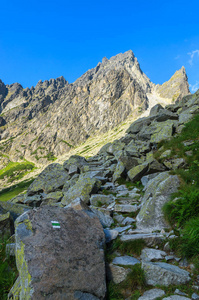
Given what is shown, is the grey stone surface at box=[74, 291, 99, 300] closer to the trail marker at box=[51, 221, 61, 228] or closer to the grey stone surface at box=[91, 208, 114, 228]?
→ the trail marker at box=[51, 221, 61, 228]

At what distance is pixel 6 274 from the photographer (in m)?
5.69

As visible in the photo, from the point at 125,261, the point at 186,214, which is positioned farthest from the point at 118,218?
the point at 186,214

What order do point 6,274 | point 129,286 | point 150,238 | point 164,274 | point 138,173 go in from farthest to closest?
point 138,173 < point 150,238 < point 6,274 < point 129,286 < point 164,274

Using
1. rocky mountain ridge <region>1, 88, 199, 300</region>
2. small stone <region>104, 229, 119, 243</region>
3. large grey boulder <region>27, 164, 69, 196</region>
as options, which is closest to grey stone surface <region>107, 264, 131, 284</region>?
rocky mountain ridge <region>1, 88, 199, 300</region>

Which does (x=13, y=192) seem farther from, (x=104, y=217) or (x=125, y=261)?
(x=125, y=261)

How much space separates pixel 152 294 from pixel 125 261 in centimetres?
126

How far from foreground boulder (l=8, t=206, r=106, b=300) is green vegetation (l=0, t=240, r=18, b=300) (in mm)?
500

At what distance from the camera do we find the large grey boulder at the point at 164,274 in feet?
15.0

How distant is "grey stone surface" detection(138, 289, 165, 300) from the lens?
427 centimetres

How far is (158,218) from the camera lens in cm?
751

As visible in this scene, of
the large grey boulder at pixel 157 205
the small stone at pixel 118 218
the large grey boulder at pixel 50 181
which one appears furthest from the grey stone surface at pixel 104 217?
the large grey boulder at pixel 50 181

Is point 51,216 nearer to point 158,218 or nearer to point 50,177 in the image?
point 158,218

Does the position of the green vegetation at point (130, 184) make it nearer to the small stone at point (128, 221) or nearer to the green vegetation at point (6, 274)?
the small stone at point (128, 221)

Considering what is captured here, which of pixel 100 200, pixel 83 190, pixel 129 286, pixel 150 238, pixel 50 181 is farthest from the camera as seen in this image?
pixel 50 181
